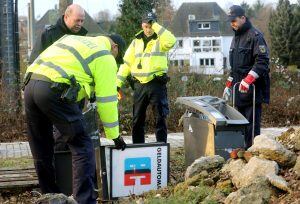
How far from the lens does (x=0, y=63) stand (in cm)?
1270

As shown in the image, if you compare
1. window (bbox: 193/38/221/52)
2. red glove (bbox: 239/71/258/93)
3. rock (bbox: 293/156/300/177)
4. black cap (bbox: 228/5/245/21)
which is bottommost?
window (bbox: 193/38/221/52)

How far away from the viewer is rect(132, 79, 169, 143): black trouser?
8734 millimetres

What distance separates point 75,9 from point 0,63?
6.51 metres

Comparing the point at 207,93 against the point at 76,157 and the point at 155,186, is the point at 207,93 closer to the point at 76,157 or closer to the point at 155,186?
the point at 155,186

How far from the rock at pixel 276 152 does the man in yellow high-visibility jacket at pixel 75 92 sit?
57.6 inches

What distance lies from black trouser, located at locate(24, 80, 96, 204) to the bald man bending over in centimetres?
121

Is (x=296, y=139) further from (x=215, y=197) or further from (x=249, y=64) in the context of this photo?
(x=249, y=64)

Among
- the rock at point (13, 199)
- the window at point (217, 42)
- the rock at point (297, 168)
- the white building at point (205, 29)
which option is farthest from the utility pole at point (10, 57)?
the window at point (217, 42)

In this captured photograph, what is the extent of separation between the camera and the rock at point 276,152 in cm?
580

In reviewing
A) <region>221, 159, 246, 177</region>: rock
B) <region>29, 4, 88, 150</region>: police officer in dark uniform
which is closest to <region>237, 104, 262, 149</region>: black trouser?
<region>221, 159, 246, 177</region>: rock

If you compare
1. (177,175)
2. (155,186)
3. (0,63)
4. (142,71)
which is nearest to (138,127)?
(142,71)

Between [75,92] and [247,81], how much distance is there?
2973 mm

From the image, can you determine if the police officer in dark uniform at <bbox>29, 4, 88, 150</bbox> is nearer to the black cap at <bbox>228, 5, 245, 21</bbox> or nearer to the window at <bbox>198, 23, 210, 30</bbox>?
the black cap at <bbox>228, 5, 245, 21</bbox>

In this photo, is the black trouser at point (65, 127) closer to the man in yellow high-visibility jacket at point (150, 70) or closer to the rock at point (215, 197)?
the rock at point (215, 197)
